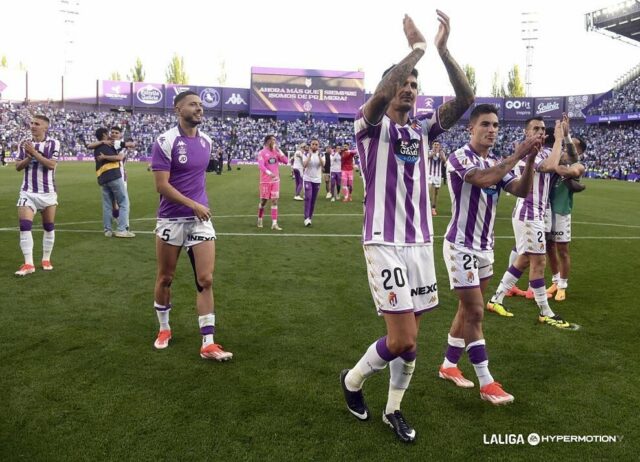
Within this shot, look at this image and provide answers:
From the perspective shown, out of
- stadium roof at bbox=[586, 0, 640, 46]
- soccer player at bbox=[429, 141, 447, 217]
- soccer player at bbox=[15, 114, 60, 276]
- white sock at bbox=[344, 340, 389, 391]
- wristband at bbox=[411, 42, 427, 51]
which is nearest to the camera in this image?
wristband at bbox=[411, 42, 427, 51]

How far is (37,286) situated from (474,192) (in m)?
6.11

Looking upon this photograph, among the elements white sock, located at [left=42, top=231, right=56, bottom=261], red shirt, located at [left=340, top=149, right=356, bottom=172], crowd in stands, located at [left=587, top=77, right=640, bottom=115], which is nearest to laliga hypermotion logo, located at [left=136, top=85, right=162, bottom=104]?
red shirt, located at [left=340, top=149, right=356, bottom=172]

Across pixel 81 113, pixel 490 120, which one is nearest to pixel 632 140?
pixel 490 120

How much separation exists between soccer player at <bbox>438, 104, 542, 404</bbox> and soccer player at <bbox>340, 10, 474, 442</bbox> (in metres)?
0.71

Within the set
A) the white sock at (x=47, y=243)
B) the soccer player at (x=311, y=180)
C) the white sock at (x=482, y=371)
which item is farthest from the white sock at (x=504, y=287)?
the soccer player at (x=311, y=180)

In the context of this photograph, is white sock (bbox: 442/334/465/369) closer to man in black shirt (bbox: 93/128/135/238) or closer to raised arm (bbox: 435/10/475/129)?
raised arm (bbox: 435/10/475/129)

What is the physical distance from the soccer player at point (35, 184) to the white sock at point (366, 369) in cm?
614

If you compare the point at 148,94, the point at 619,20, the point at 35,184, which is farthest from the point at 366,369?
the point at 148,94

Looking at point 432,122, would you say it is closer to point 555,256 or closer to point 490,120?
point 490,120

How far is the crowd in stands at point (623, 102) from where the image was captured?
56.4 metres

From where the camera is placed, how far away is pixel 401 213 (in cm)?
351

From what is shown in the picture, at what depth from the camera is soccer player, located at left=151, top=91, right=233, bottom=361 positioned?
4863mm

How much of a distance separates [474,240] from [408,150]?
131 cm

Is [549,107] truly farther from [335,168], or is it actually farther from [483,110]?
[483,110]
